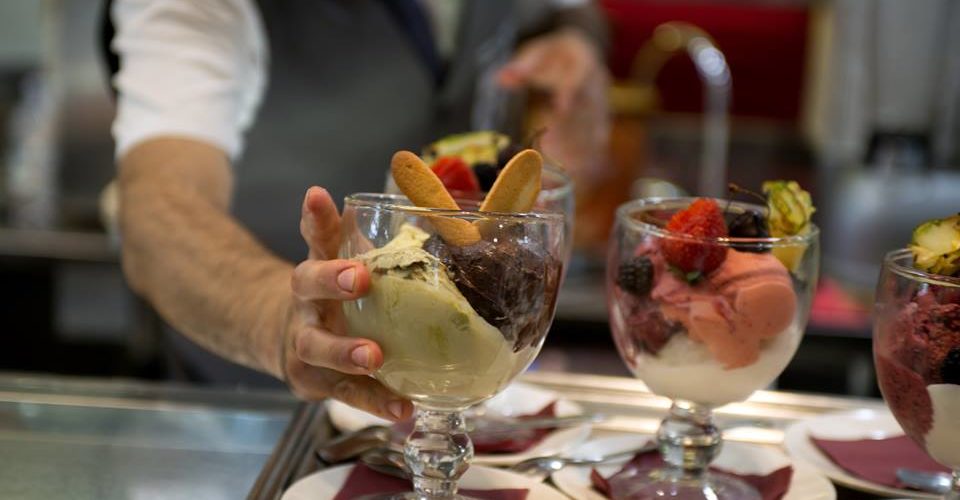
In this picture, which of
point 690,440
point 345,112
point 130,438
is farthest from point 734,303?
point 345,112

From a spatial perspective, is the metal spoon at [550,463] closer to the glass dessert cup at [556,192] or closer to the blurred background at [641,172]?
the glass dessert cup at [556,192]

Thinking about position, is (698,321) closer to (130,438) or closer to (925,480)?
(925,480)

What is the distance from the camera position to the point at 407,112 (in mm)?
2000

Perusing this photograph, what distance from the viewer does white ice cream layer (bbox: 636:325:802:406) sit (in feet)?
3.09

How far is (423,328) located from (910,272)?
0.36 m

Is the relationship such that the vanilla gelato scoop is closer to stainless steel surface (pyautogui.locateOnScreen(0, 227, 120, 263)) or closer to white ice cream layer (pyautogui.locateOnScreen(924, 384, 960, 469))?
white ice cream layer (pyautogui.locateOnScreen(924, 384, 960, 469))

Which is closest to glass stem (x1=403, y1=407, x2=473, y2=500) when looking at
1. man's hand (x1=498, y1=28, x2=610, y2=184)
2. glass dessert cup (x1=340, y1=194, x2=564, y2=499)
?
glass dessert cup (x1=340, y1=194, x2=564, y2=499)

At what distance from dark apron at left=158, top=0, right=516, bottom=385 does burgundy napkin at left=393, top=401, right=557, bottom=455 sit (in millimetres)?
952

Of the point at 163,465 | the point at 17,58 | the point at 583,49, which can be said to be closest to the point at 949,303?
the point at 163,465

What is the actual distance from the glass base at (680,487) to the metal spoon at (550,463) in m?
0.04

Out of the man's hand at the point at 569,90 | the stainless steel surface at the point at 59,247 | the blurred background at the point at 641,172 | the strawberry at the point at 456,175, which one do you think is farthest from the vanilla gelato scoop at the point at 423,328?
the stainless steel surface at the point at 59,247

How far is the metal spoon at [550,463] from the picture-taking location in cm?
100

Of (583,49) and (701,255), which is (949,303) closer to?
(701,255)

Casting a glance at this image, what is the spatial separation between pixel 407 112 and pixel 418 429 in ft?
3.87
